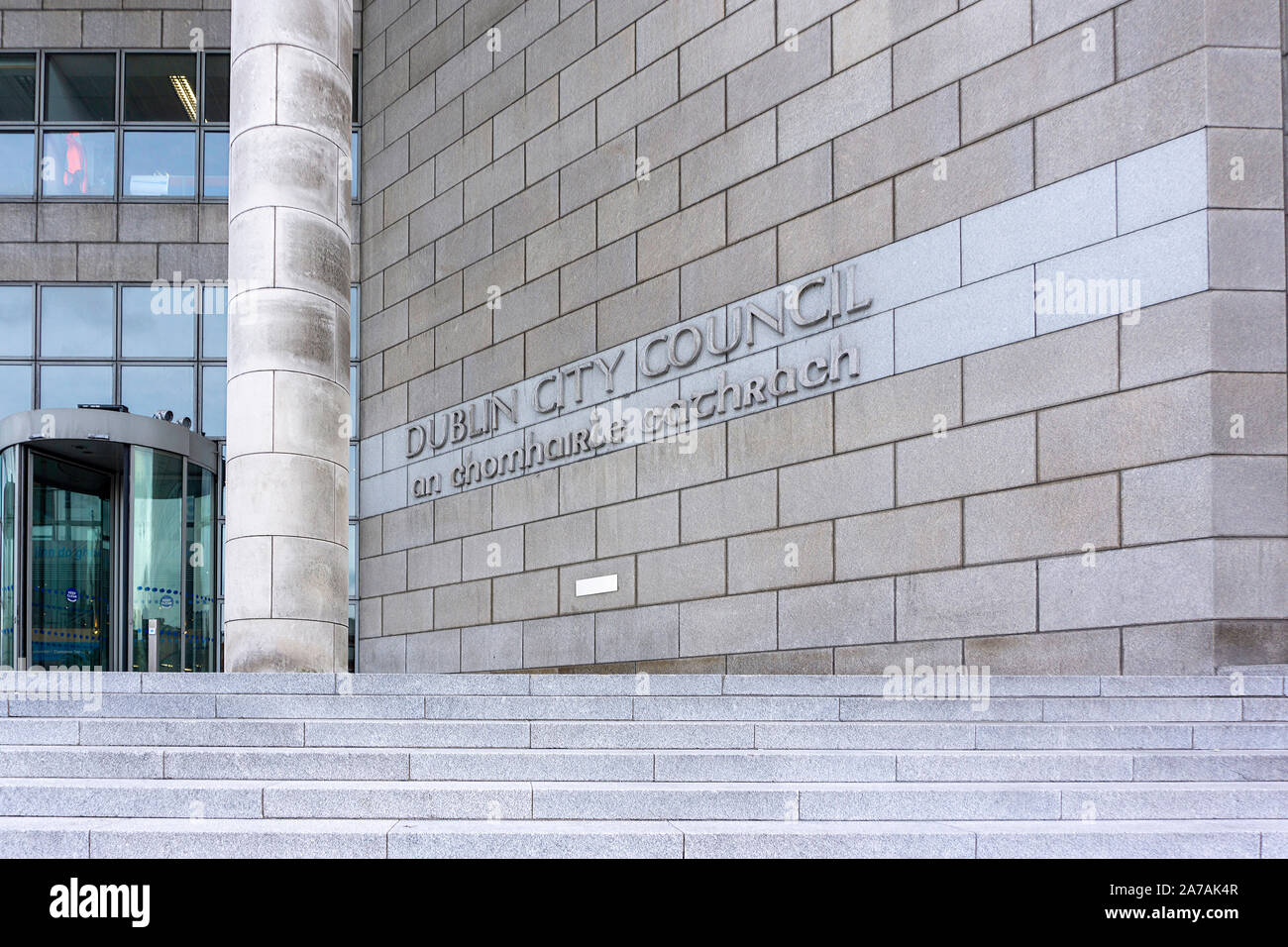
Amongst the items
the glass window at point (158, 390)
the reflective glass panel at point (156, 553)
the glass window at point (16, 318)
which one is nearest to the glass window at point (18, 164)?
the glass window at point (16, 318)

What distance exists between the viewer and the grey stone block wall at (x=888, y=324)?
31.1 feet

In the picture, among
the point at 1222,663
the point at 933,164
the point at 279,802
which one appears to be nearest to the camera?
the point at 279,802

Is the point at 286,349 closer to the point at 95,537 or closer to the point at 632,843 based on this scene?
the point at 95,537

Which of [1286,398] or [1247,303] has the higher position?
[1247,303]

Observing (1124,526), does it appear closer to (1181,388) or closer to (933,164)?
(1181,388)

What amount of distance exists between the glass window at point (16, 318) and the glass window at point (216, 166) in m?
3.20

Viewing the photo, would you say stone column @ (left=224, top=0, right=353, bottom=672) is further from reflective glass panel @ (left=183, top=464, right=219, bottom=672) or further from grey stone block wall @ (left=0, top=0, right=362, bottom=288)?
grey stone block wall @ (left=0, top=0, right=362, bottom=288)

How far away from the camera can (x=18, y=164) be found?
20547 millimetres

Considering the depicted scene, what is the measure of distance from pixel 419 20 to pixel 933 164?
986cm

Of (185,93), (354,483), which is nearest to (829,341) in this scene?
(354,483)

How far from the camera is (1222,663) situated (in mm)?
9008

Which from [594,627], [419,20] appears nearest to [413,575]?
[594,627]
